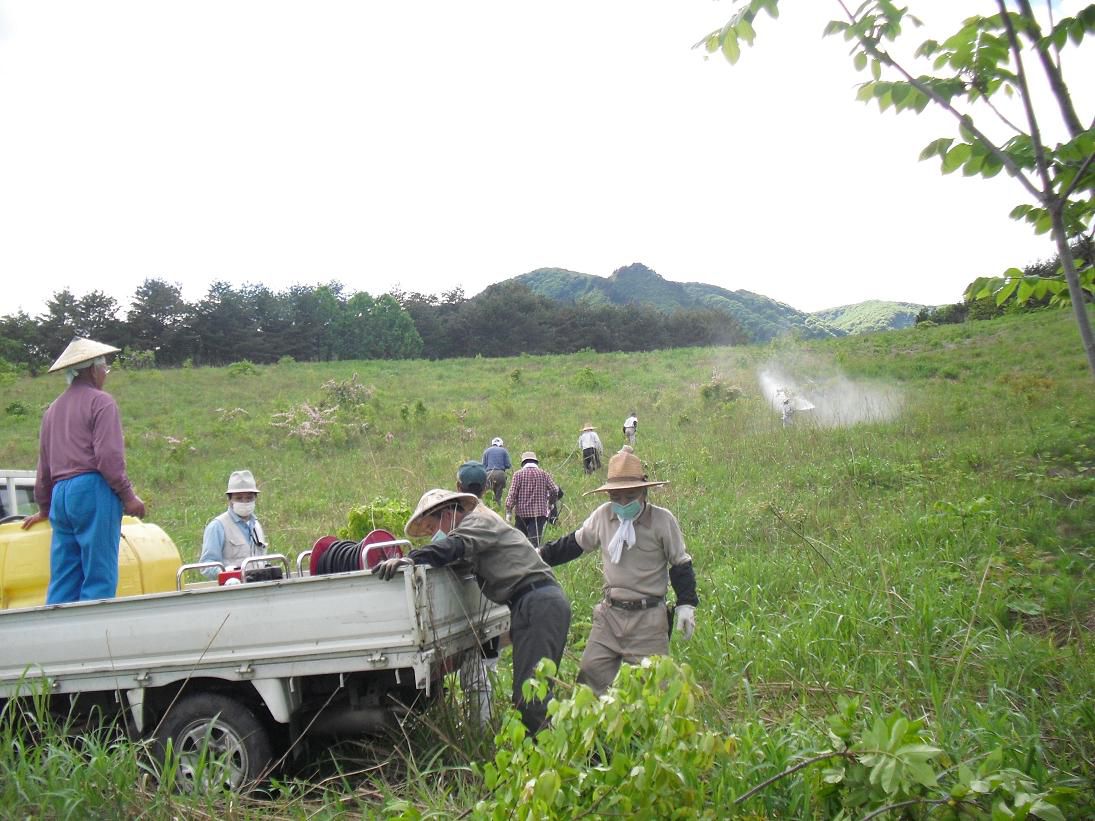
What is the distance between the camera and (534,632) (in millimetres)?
4715

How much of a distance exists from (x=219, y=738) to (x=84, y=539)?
160cm

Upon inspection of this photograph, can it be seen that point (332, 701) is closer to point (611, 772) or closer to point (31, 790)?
point (31, 790)

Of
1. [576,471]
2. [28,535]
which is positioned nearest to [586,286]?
[576,471]

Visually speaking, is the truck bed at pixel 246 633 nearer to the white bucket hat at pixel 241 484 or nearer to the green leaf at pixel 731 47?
the white bucket hat at pixel 241 484

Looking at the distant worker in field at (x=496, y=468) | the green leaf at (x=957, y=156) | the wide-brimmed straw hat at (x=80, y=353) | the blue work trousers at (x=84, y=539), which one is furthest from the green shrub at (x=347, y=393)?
the green leaf at (x=957, y=156)

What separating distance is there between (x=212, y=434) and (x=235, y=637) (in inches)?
831

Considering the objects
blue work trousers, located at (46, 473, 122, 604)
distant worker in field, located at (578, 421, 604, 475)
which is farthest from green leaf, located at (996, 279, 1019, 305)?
distant worker in field, located at (578, 421, 604, 475)

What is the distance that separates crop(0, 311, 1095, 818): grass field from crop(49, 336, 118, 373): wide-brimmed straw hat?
223 centimetres

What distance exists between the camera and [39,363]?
49.6m

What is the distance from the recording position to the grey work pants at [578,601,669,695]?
500cm

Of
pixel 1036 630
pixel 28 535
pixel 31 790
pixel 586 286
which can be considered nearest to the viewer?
pixel 31 790

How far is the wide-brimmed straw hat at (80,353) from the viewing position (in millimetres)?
5266

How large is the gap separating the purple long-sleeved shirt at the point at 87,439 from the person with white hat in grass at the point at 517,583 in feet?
6.33

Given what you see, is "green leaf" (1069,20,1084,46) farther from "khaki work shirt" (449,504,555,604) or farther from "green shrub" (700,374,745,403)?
"green shrub" (700,374,745,403)
